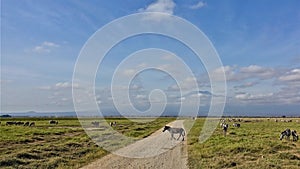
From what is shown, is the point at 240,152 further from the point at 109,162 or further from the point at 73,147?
the point at 73,147

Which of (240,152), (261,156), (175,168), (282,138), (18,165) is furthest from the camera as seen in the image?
(282,138)

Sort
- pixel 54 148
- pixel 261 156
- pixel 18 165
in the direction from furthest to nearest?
pixel 54 148
pixel 261 156
pixel 18 165

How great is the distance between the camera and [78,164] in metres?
15.8

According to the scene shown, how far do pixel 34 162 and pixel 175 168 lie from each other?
24.1 ft

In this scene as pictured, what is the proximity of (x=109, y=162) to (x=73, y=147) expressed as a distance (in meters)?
7.55

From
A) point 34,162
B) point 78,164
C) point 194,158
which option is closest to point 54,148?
point 34,162

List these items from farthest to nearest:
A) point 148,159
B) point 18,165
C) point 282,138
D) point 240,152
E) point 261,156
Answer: point 282,138 < point 240,152 < point 261,156 < point 148,159 < point 18,165

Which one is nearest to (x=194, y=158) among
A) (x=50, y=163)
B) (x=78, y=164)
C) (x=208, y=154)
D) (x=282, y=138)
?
(x=208, y=154)

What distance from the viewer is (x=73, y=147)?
75.2 ft

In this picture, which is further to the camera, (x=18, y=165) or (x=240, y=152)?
(x=240, y=152)

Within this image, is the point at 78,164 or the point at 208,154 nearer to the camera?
the point at 78,164

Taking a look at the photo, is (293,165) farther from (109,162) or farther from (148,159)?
(109,162)

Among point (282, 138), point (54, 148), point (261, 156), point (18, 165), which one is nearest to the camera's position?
point (18, 165)

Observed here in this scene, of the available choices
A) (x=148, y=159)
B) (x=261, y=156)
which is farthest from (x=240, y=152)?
(x=148, y=159)
